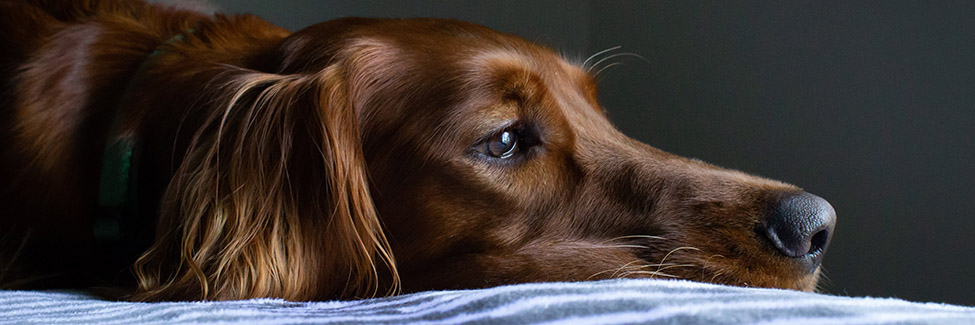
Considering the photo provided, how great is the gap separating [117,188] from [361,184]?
17.4 inches

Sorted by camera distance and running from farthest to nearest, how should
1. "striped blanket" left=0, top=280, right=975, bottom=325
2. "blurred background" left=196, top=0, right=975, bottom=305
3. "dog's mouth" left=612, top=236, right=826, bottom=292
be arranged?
1. "blurred background" left=196, top=0, right=975, bottom=305
2. "dog's mouth" left=612, top=236, right=826, bottom=292
3. "striped blanket" left=0, top=280, right=975, bottom=325

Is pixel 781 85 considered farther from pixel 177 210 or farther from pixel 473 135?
pixel 177 210

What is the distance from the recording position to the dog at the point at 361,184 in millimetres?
1161

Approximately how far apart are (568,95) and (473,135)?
27 centimetres

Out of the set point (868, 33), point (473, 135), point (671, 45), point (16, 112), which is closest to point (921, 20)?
point (868, 33)

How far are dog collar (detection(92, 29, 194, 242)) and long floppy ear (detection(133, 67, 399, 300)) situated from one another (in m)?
0.16

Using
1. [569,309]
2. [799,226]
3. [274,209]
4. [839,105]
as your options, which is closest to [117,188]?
[274,209]

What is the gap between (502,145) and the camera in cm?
124

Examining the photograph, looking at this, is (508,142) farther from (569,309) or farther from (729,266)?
(569,309)

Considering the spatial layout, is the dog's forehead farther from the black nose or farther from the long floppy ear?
the black nose

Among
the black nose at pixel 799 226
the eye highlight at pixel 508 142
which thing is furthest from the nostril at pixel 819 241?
the eye highlight at pixel 508 142

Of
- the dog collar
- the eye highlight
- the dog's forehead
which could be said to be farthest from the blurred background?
the dog collar

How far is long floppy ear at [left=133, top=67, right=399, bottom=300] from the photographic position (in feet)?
3.78

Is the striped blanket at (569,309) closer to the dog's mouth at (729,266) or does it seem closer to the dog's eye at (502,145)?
the dog's mouth at (729,266)
